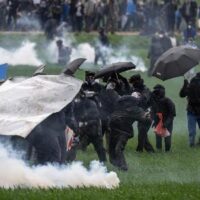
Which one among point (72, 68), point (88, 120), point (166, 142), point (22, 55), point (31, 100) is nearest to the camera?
point (31, 100)

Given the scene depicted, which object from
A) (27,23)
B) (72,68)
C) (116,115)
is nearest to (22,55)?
(27,23)

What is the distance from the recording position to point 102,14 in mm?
44219

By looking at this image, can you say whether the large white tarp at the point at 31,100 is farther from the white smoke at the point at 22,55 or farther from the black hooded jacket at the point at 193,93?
the white smoke at the point at 22,55

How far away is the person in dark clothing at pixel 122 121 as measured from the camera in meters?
19.3

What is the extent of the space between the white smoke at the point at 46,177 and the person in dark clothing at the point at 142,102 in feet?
17.1

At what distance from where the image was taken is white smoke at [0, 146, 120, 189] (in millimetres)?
16234

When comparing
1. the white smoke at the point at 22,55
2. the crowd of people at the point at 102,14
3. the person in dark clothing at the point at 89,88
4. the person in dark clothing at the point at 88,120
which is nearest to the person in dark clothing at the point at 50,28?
the crowd of people at the point at 102,14

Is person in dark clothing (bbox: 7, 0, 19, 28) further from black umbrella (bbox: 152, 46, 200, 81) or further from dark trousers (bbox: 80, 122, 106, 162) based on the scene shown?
dark trousers (bbox: 80, 122, 106, 162)

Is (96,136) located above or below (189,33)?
above

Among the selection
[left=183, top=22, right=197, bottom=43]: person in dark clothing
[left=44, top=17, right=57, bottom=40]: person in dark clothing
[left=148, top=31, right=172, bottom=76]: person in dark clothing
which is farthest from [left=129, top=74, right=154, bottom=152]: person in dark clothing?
[left=44, top=17, right=57, bottom=40]: person in dark clothing

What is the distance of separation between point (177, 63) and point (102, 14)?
20.1m

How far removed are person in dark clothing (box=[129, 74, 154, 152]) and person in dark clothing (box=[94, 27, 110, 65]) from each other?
1697 cm

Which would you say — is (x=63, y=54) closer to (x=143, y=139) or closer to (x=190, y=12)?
(x=190, y=12)

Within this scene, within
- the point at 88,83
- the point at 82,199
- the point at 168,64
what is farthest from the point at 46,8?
the point at 82,199
